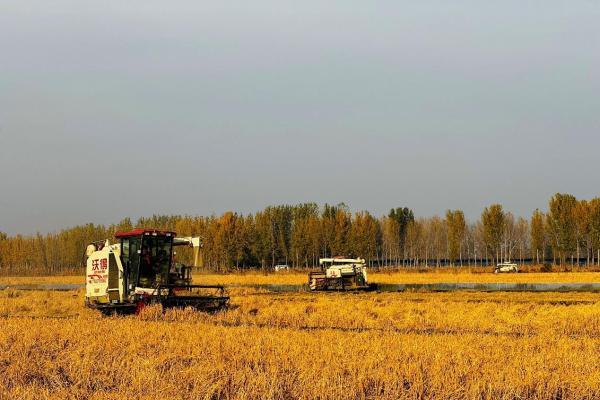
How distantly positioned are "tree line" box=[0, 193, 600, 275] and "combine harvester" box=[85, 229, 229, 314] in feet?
197

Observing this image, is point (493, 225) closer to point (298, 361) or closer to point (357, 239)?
point (357, 239)

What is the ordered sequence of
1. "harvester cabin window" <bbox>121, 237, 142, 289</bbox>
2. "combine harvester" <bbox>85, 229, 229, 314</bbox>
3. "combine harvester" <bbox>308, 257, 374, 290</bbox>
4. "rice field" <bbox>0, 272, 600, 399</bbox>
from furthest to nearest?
1. "combine harvester" <bbox>308, 257, 374, 290</bbox>
2. "harvester cabin window" <bbox>121, 237, 142, 289</bbox>
3. "combine harvester" <bbox>85, 229, 229, 314</bbox>
4. "rice field" <bbox>0, 272, 600, 399</bbox>

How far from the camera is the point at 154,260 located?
74.8 ft

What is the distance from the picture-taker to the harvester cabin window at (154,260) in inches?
887

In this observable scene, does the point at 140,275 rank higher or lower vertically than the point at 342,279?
higher

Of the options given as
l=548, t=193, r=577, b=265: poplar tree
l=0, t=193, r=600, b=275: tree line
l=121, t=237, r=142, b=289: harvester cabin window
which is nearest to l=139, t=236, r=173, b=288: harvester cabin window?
l=121, t=237, r=142, b=289: harvester cabin window

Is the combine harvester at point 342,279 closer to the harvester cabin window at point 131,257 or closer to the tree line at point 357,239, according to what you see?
the harvester cabin window at point 131,257

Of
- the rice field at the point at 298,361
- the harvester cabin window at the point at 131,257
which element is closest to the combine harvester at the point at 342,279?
the harvester cabin window at the point at 131,257

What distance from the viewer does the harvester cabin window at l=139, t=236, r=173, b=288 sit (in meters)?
22.5

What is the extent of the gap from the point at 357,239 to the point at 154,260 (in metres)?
71.9

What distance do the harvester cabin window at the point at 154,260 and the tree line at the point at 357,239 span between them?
199ft

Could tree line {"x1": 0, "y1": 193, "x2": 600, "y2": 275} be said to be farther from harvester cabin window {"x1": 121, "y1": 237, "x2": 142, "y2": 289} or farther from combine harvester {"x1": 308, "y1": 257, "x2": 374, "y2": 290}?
harvester cabin window {"x1": 121, "y1": 237, "x2": 142, "y2": 289}

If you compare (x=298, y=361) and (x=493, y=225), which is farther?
(x=493, y=225)

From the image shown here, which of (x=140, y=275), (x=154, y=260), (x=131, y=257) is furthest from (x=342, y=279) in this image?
(x=131, y=257)
